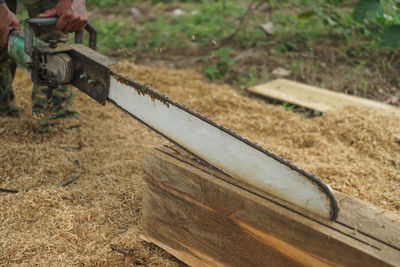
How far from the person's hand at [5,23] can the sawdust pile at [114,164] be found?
79 cm

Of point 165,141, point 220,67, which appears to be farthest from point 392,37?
point 165,141

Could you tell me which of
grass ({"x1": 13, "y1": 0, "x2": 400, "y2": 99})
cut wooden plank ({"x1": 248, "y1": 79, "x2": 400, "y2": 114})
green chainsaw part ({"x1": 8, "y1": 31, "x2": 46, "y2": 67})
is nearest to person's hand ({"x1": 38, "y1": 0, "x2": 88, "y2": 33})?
green chainsaw part ({"x1": 8, "y1": 31, "x2": 46, "y2": 67})

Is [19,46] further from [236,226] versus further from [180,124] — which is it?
[236,226]

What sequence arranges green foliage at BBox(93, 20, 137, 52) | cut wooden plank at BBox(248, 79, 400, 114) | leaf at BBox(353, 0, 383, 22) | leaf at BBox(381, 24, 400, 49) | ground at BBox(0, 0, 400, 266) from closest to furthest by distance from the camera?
ground at BBox(0, 0, 400, 266) < leaf at BBox(353, 0, 383, 22) < leaf at BBox(381, 24, 400, 49) < cut wooden plank at BBox(248, 79, 400, 114) < green foliage at BBox(93, 20, 137, 52)

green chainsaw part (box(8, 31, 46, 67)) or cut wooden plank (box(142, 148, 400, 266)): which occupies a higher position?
green chainsaw part (box(8, 31, 46, 67))

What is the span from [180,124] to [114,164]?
114 centimetres

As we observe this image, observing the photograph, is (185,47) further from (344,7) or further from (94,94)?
(94,94)

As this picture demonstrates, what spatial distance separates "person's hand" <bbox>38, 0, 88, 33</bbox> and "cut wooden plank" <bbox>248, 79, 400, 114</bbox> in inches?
89.4

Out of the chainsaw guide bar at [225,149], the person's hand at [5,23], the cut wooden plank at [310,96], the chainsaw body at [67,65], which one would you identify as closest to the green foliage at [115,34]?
the cut wooden plank at [310,96]

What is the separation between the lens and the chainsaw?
4.39ft

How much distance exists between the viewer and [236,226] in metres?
1.48

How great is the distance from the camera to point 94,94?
182 cm

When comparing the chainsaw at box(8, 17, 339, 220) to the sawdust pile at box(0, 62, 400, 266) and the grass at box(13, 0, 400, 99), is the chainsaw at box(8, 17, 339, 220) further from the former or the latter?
the grass at box(13, 0, 400, 99)

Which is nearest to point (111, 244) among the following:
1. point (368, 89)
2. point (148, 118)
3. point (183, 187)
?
point (183, 187)
